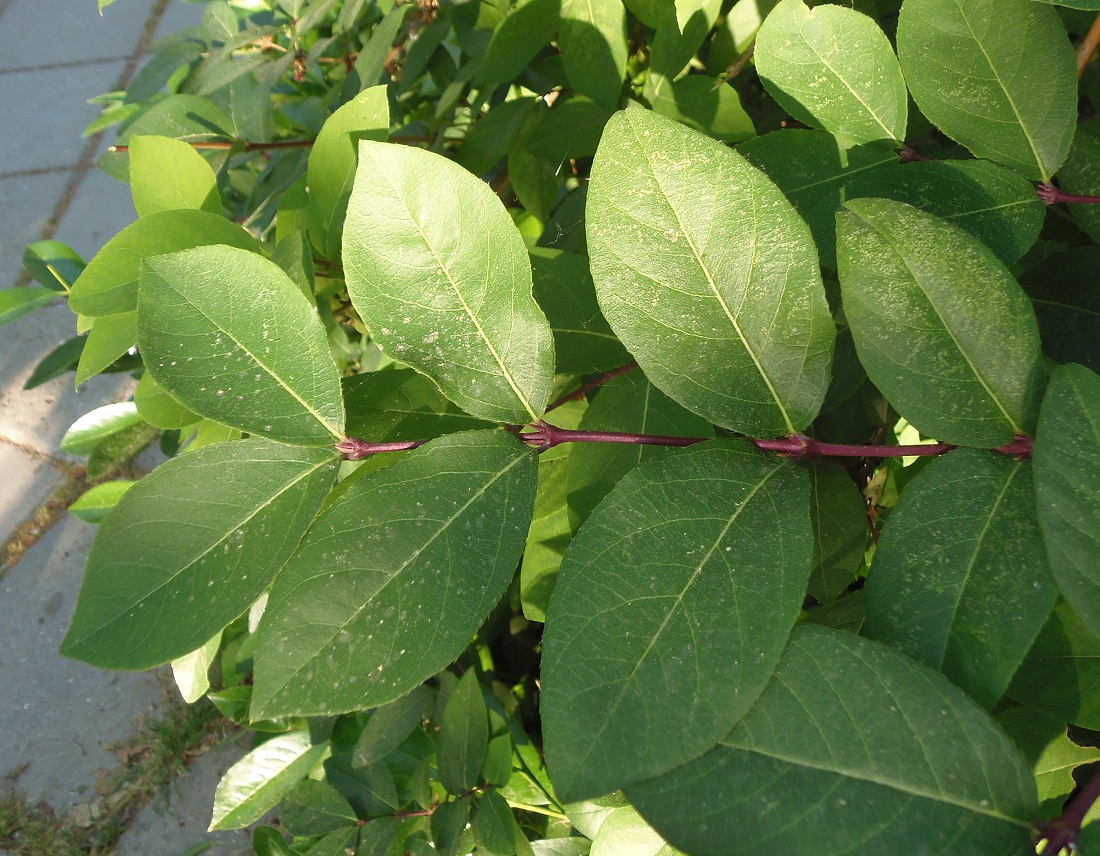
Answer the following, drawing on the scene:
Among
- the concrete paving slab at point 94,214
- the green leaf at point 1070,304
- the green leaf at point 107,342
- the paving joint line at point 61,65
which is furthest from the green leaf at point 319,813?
the paving joint line at point 61,65

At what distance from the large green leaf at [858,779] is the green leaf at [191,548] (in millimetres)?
247

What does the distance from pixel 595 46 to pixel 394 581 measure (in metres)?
0.62

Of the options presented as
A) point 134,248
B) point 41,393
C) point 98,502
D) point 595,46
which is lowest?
point 41,393

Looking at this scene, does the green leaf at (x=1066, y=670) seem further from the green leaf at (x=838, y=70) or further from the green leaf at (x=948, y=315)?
the green leaf at (x=838, y=70)

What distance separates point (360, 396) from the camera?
1.97 ft

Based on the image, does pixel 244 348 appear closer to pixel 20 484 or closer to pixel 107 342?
pixel 107 342

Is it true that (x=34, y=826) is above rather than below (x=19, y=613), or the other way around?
below

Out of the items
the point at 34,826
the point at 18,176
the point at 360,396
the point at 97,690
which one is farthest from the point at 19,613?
the point at 360,396

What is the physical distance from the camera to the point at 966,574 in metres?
0.43

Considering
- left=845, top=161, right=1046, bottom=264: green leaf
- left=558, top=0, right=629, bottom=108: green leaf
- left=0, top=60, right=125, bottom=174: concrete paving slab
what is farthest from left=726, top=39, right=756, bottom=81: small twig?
left=0, top=60, right=125, bottom=174: concrete paving slab

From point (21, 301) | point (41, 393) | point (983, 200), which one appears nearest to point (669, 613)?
point (983, 200)

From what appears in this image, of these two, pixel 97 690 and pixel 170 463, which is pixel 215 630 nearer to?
pixel 170 463

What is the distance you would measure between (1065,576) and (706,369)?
0.20 m

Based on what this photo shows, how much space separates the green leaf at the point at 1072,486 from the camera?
395 millimetres
